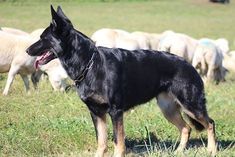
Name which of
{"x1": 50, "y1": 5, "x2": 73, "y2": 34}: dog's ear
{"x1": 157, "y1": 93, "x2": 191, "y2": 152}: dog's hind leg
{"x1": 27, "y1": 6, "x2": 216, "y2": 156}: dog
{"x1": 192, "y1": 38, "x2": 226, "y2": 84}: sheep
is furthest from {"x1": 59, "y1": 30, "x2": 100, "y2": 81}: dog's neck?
{"x1": 192, "y1": 38, "x2": 226, "y2": 84}: sheep

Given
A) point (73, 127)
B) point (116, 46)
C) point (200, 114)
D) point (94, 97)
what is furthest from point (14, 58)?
point (94, 97)

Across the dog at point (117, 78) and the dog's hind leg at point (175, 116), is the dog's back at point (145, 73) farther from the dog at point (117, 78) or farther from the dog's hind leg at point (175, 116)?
the dog's hind leg at point (175, 116)

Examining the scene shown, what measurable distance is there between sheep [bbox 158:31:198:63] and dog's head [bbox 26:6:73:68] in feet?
33.7

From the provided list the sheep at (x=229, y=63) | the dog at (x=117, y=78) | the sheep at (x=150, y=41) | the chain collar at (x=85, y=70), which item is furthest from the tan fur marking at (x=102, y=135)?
the sheep at (x=229, y=63)

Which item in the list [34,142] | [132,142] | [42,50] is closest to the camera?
[42,50]

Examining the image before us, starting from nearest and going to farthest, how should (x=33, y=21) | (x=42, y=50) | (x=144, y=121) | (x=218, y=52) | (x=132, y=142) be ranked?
(x=42, y=50) < (x=132, y=142) < (x=144, y=121) < (x=218, y=52) < (x=33, y=21)

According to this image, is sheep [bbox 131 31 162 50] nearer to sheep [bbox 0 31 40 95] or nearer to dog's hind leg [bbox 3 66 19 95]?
sheep [bbox 0 31 40 95]

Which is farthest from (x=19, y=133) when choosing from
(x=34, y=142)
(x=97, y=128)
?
(x=97, y=128)

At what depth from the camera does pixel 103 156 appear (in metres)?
6.91

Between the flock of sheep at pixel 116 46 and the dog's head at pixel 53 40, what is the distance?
565 cm

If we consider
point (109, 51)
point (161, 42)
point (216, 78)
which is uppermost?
point (109, 51)

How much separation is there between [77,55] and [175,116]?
6.59 feet

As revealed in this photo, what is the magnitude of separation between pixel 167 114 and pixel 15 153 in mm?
2250

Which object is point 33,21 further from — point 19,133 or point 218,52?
point 19,133
